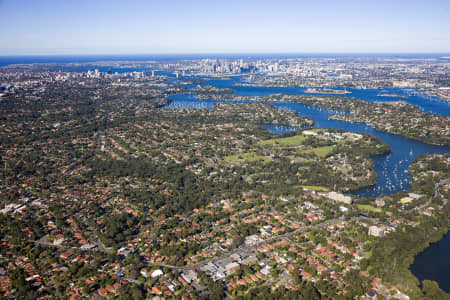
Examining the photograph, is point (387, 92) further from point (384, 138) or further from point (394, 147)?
point (394, 147)

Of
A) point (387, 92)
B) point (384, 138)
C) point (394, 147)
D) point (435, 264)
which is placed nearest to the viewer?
point (435, 264)

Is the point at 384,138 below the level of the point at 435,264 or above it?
Answer: above

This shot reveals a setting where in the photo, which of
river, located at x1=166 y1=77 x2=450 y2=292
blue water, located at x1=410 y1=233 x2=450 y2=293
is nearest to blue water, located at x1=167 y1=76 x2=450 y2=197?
river, located at x1=166 y1=77 x2=450 y2=292

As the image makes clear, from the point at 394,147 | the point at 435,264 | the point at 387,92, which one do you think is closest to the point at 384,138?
the point at 394,147

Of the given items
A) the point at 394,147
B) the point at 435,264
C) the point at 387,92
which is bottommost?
the point at 435,264

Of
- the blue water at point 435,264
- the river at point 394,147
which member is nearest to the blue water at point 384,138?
the river at point 394,147

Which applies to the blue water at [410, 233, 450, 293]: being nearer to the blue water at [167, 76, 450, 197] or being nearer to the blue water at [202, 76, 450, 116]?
the blue water at [167, 76, 450, 197]
